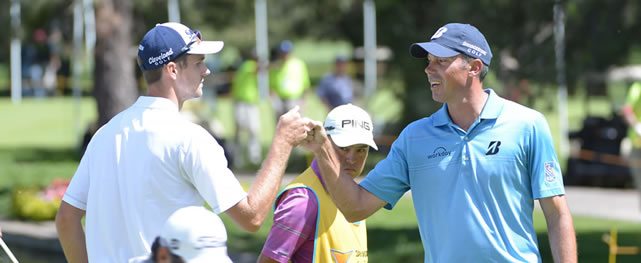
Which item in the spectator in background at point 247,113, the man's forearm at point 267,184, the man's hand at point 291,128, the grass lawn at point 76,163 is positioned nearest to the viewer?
the man's forearm at point 267,184

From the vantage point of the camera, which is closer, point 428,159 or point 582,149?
point 428,159

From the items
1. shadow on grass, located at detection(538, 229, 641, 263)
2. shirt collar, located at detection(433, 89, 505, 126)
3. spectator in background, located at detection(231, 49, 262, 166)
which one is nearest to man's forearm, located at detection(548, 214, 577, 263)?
shirt collar, located at detection(433, 89, 505, 126)

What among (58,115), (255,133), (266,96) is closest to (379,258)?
(255,133)

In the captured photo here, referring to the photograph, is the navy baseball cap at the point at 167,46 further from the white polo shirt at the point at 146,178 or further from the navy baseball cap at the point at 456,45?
the navy baseball cap at the point at 456,45

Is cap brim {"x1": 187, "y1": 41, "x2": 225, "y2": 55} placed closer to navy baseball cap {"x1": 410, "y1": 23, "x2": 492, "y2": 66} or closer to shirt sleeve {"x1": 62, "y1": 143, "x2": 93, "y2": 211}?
shirt sleeve {"x1": 62, "y1": 143, "x2": 93, "y2": 211}

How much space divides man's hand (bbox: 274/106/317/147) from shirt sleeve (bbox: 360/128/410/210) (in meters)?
0.45

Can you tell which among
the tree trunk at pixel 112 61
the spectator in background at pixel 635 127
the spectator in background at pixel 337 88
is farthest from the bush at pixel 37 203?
the spectator in background at pixel 337 88

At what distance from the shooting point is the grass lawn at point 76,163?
12930mm

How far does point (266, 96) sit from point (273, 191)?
25453 millimetres

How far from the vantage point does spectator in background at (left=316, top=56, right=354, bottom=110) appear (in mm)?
22172

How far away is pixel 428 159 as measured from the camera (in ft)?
18.1

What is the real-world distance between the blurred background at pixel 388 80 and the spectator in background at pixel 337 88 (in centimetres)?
82

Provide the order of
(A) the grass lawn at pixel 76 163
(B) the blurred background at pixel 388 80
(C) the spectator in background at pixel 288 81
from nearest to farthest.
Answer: (A) the grass lawn at pixel 76 163
(B) the blurred background at pixel 388 80
(C) the spectator in background at pixel 288 81

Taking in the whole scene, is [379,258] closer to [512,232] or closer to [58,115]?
[512,232]
